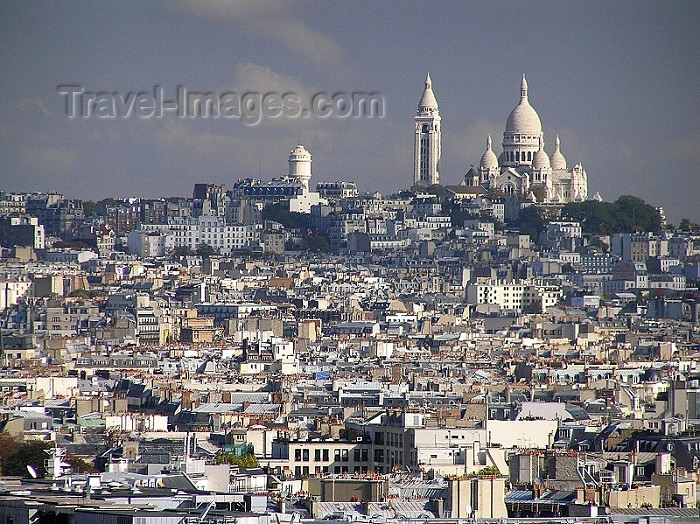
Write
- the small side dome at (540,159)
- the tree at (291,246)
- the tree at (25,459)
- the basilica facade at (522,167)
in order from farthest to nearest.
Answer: the small side dome at (540,159)
the basilica facade at (522,167)
the tree at (291,246)
the tree at (25,459)

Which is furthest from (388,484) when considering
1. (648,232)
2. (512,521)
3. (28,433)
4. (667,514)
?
(648,232)

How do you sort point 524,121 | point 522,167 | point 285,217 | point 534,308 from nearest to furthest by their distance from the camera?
1. point 534,308
2. point 285,217
3. point 524,121
4. point 522,167

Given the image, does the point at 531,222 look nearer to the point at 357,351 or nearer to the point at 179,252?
the point at 179,252

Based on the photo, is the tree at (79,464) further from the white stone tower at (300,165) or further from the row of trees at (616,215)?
the white stone tower at (300,165)

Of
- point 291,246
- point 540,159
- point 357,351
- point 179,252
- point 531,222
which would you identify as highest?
point 540,159

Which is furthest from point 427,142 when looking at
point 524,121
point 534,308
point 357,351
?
point 357,351

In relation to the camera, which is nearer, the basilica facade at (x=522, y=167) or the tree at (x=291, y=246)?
the tree at (x=291, y=246)

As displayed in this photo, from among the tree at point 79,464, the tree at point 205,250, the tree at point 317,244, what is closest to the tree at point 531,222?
the tree at point 317,244

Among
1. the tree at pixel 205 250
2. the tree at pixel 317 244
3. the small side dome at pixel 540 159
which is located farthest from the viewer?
the small side dome at pixel 540 159

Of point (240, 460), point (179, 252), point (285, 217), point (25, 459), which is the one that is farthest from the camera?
point (285, 217)
